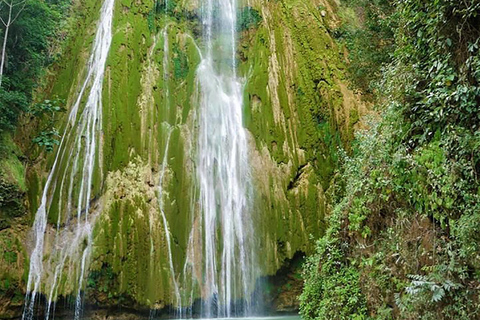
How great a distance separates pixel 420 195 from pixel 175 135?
27.6 ft

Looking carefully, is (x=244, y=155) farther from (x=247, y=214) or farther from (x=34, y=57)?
(x=34, y=57)

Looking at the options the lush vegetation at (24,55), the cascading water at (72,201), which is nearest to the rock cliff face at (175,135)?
the cascading water at (72,201)

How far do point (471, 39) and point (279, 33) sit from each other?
10048 millimetres

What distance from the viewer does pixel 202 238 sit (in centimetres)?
1042

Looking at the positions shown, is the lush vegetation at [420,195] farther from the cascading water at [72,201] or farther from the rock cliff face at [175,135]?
the cascading water at [72,201]

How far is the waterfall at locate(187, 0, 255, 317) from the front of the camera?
1005 cm

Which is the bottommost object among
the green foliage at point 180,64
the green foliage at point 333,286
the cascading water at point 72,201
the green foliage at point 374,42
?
the green foliage at point 333,286

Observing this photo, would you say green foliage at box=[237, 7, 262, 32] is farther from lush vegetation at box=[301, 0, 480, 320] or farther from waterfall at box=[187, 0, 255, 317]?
lush vegetation at box=[301, 0, 480, 320]

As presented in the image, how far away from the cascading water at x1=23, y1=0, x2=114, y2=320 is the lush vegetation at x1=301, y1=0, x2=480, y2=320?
6.64 m

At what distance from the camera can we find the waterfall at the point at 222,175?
10.1m

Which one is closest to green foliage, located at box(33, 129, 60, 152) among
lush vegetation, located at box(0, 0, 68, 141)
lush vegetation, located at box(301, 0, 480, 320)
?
lush vegetation, located at box(0, 0, 68, 141)

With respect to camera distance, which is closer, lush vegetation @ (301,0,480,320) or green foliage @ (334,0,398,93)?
lush vegetation @ (301,0,480,320)

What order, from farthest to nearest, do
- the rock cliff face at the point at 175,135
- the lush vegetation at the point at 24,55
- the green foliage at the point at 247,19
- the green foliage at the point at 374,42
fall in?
the green foliage at the point at 247,19 → the lush vegetation at the point at 24,55 → the rock cliff face at the point at 175,135 → the green foliage at the point at 374,42

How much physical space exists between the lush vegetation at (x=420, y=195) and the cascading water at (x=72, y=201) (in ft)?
21.8
